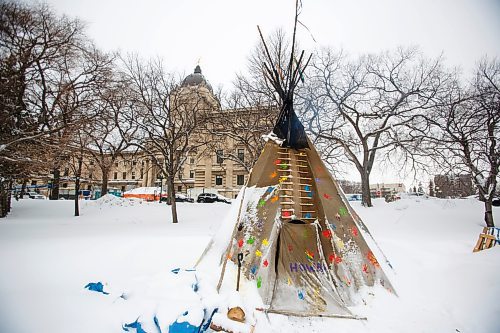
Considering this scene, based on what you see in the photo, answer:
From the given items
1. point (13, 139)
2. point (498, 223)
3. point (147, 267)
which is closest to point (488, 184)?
point (498, 223)

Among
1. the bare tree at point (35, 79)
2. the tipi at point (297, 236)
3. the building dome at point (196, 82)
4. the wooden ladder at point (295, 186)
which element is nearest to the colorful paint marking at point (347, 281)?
the tipi at point (297, 236)

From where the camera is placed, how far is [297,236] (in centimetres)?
481

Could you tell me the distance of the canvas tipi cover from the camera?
4203 mm

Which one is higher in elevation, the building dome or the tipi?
the building dome

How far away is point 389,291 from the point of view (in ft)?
15.0

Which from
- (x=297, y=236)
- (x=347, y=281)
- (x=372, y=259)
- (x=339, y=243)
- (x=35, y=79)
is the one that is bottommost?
(x=347, y=281)

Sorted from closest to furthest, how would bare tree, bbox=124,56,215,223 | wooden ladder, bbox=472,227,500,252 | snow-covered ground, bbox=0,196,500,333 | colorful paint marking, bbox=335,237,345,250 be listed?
snow-covered ground, bbox=0,196,500,333 → colorful paint marking, bbox=335,237,345,250 → wooden ladder, bbox=472,227,500,252 → bare tree, bbox=124,56,215,223

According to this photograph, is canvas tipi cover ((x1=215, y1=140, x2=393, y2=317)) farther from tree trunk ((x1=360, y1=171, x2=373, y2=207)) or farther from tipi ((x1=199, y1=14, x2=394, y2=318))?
tree trunk ((x1=360, y1=171, x2=373, y2=207))

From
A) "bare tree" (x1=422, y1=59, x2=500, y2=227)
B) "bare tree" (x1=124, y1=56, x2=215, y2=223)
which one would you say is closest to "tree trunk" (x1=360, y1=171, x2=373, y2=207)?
"bare tree" (x1=422, y1=59, x2=500, y2=227)

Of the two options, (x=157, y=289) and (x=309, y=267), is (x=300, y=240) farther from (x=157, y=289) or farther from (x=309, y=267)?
(x=157, y=289)

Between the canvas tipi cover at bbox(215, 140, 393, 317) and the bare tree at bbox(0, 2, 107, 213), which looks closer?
the canvas tipi cover at bbox(215, 140, 393, 317)

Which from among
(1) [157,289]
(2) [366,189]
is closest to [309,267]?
(1) [157,289]

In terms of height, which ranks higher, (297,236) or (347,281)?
(297,236)

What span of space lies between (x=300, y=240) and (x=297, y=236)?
93 mm
